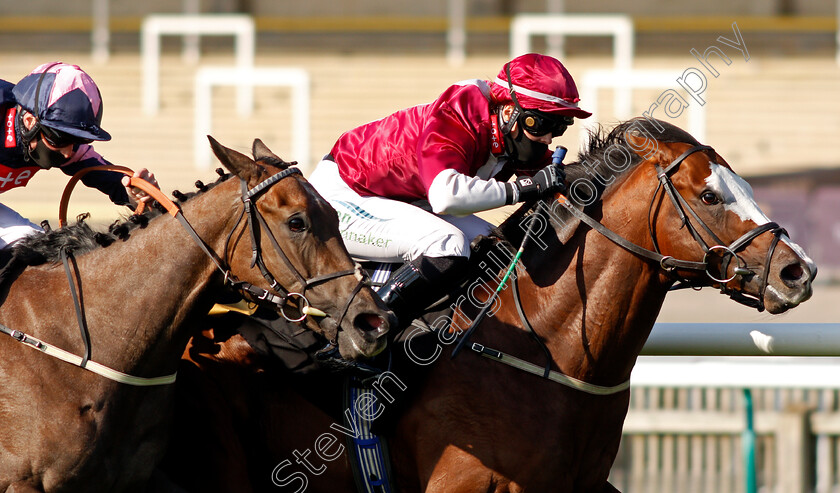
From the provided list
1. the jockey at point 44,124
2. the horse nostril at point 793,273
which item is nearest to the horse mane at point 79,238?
the jockey at point 44,124

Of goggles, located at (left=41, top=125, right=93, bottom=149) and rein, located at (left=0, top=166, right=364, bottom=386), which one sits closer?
rein, located at (left=0, top=166, right=364, bottom=386)

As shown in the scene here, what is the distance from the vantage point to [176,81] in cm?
1642

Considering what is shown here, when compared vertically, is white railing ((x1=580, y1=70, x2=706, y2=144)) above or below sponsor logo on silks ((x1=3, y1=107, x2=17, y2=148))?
below

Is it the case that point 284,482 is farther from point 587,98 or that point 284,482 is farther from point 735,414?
point 587,98

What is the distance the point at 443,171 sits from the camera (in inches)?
131

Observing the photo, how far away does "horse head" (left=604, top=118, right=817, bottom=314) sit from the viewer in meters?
3.13

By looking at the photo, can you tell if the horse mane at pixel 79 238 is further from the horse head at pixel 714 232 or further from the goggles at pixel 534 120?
the horse head at pixel 714 232

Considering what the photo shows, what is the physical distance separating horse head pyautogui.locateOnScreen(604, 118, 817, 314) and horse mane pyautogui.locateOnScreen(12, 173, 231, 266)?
147 centimetres

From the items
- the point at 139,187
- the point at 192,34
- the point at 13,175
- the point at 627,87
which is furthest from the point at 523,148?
the point at 192,34

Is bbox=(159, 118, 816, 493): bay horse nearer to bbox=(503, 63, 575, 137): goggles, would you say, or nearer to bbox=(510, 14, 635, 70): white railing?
bbox=(503, 63, 575, 137): goggles

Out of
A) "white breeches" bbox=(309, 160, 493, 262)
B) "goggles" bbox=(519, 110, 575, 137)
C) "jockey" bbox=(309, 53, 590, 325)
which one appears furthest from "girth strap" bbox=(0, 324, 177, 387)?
"goggles" bbox=(519, 110, 575, 137)

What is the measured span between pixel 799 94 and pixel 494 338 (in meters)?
13.7

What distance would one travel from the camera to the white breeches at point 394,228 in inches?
136

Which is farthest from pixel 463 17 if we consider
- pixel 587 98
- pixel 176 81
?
pixel 176 81
